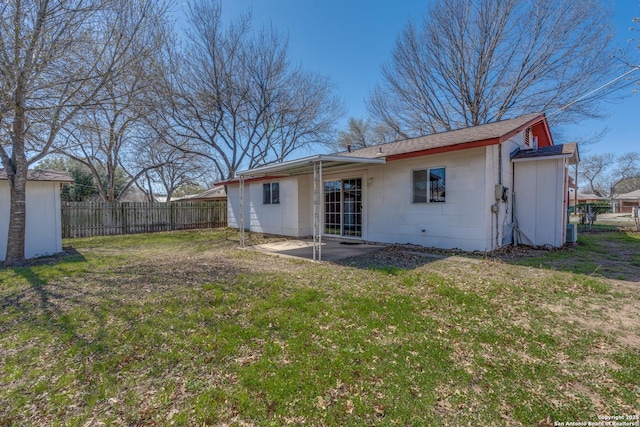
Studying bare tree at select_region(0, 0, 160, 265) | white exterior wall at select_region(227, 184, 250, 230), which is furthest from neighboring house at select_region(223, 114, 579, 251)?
white exterior wall at select_region(227, 184, 250, 230)

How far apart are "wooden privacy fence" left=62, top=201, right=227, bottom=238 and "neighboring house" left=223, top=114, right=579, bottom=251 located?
30.2ft

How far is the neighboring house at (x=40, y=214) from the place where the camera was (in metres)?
7.91

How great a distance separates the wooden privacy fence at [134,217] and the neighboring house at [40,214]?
14.7ft

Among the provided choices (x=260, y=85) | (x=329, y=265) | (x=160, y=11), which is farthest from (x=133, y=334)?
(x=260, y=85)

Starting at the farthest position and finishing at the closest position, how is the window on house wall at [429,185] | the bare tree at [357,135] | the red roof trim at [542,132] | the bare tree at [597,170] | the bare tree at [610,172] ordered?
the bare tree at [597,170], the bare tree at [610,172], the bare tree at [357,135], the red roof trim at [542,132], the window on house wall at [429,185]

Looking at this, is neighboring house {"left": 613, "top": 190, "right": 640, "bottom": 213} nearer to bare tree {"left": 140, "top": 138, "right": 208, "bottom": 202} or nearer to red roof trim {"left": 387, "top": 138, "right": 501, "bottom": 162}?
red roof trim {"left": 387, "top": 138, "right": 501, "bottom": 162}

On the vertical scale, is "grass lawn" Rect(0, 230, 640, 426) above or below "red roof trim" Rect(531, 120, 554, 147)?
below

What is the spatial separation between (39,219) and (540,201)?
14.1 meters


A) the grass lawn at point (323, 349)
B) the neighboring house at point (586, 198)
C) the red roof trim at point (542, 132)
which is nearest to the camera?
the grass lawn at point (323, 349)

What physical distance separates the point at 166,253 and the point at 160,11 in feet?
20.5

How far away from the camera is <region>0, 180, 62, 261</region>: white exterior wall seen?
7902 millimetres

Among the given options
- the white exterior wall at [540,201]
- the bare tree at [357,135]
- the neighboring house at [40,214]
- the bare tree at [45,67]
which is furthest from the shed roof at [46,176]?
the bare tree at [357,135]

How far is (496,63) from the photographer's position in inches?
634

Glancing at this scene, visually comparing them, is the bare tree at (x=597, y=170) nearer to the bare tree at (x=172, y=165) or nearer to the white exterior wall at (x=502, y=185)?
the white exterior wall at (x=502, y=185)
